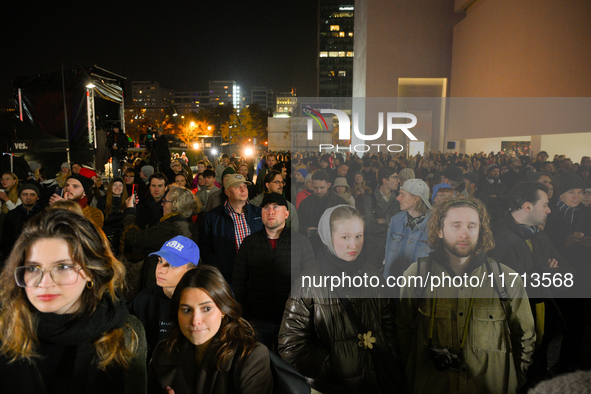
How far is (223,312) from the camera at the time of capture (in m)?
1.96

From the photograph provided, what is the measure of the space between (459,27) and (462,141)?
9.29 meters

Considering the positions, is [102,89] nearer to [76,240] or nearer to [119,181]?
[119,181]

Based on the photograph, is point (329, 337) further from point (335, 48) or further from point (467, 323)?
point (335, 48)

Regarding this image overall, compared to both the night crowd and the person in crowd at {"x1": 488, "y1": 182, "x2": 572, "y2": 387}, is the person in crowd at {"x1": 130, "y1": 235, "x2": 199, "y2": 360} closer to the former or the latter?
the night crowd

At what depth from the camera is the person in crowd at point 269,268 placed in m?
3.34

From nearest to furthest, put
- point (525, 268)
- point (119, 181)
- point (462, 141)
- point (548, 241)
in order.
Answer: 1. point (525, 268)
2. point (548, 241)
3. point (119, 181)
4. point (462, 141)

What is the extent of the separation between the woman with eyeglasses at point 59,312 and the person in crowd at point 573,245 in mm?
2865

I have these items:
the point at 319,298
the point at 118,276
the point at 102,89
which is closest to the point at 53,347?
the point at 118,276

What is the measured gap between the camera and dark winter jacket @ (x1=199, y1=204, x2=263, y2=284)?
13.4 feet

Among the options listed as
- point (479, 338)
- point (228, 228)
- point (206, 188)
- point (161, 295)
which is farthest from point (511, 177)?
point (161, 295)

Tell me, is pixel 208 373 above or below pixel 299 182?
below

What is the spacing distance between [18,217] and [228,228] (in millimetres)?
2790

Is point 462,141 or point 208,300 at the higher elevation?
point 462,141

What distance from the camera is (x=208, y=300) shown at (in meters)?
1.96
